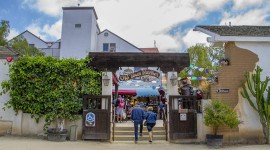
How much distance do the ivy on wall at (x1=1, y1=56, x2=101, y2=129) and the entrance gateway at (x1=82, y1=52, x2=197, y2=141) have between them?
52cm

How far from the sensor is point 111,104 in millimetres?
12211

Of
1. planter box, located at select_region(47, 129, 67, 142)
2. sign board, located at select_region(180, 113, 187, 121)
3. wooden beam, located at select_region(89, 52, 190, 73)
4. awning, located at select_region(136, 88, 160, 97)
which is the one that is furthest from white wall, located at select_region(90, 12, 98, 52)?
sign board, located at select_region(180, 113, 187, 121)

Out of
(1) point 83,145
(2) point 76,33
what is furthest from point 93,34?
(1) point 83,145

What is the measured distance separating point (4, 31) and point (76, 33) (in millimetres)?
7011

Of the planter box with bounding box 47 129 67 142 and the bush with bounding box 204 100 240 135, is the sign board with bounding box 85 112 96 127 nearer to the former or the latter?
the planter box with bounding box 47 129 67 142

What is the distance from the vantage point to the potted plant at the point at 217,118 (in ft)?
36.2

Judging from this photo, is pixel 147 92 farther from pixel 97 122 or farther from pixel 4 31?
pixel 4 31

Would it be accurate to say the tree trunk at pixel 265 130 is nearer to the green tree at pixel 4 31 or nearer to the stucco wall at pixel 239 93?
the stucco wall at pixel 239 93

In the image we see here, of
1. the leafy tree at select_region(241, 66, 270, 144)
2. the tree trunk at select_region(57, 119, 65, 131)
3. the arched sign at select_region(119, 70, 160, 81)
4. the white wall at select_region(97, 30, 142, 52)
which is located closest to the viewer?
the leafy tree at select_region(241, 66, 270, 144)

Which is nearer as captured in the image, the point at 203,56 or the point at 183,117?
the point at 183,117

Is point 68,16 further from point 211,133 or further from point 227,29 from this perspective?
point 211,133

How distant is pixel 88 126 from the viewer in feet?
39.5

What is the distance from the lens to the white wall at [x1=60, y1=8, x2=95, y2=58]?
28.7m

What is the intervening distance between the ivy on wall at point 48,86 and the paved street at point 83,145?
4.41 ft
